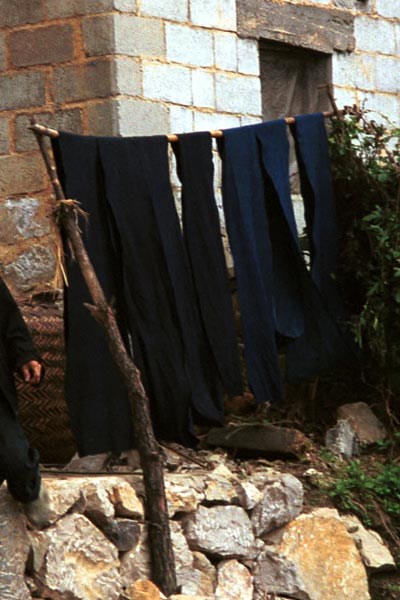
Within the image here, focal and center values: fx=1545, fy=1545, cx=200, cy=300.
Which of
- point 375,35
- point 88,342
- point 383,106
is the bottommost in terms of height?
point 88,342

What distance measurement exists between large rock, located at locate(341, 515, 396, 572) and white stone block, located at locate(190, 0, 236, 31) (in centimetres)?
305

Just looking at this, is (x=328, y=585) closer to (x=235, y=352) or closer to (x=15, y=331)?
(x=235, y=352)

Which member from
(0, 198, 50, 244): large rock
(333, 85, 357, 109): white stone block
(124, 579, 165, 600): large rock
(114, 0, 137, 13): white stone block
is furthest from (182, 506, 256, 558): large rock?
(333, 85, 357, 109): white stone block

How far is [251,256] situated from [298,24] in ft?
7.61

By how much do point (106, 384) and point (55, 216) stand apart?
853 mm

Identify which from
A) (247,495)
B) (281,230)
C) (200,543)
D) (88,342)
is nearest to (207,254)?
(281,230)

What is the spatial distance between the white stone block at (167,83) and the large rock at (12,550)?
305 cm

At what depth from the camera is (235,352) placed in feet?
25.4

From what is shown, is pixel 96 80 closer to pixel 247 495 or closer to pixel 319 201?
pixel 319 201

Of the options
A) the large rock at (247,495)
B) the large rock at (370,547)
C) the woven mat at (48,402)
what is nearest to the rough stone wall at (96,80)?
the woven mat at (48,402)

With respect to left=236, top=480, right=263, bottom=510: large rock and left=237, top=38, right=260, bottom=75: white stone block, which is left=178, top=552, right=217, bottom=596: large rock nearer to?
left=236, top=480, right=263, bottom=510: large rock

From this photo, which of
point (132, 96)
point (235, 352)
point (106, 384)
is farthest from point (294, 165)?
A: point (106, 384)

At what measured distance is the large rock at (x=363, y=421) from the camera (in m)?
8.52

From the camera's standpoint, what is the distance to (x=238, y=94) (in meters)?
9.17
